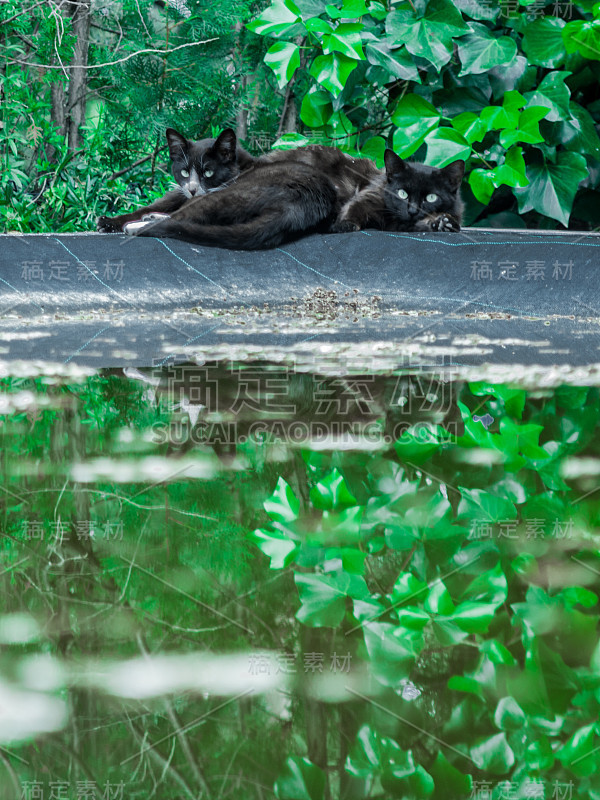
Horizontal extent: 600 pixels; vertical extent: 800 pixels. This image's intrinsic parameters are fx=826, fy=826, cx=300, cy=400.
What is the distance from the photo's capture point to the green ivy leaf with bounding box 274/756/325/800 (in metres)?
0.44

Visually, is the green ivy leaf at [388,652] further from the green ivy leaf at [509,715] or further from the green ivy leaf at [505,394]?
the green ivy leaf at [505,394]

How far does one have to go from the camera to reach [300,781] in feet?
1.48

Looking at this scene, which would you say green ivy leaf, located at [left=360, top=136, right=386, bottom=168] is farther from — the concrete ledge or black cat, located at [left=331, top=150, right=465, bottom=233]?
the concrete ledge

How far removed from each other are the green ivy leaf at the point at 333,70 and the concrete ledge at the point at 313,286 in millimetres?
750

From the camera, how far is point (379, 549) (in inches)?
28.5

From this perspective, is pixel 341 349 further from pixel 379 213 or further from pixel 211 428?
pixel 379 213

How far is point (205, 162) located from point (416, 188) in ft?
2.43

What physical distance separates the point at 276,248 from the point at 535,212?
53.1 inches

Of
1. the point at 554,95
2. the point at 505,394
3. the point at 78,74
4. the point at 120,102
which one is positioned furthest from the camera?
the point at 78,74

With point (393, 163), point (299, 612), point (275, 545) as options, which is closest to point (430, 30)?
point (393, 163)

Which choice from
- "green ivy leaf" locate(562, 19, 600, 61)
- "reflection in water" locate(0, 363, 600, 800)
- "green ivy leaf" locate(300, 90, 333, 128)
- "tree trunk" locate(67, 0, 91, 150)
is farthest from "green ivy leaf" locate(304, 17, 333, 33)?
"reflection in water" locate(0, 363, 600, 800)

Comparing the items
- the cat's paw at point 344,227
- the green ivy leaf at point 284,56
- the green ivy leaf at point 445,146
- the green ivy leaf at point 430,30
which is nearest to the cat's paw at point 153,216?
the cat's paw at point 344,227

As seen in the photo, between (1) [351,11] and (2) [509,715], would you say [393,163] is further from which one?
(2) [509,715]

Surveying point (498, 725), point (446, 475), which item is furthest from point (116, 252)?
point (498, 725)
